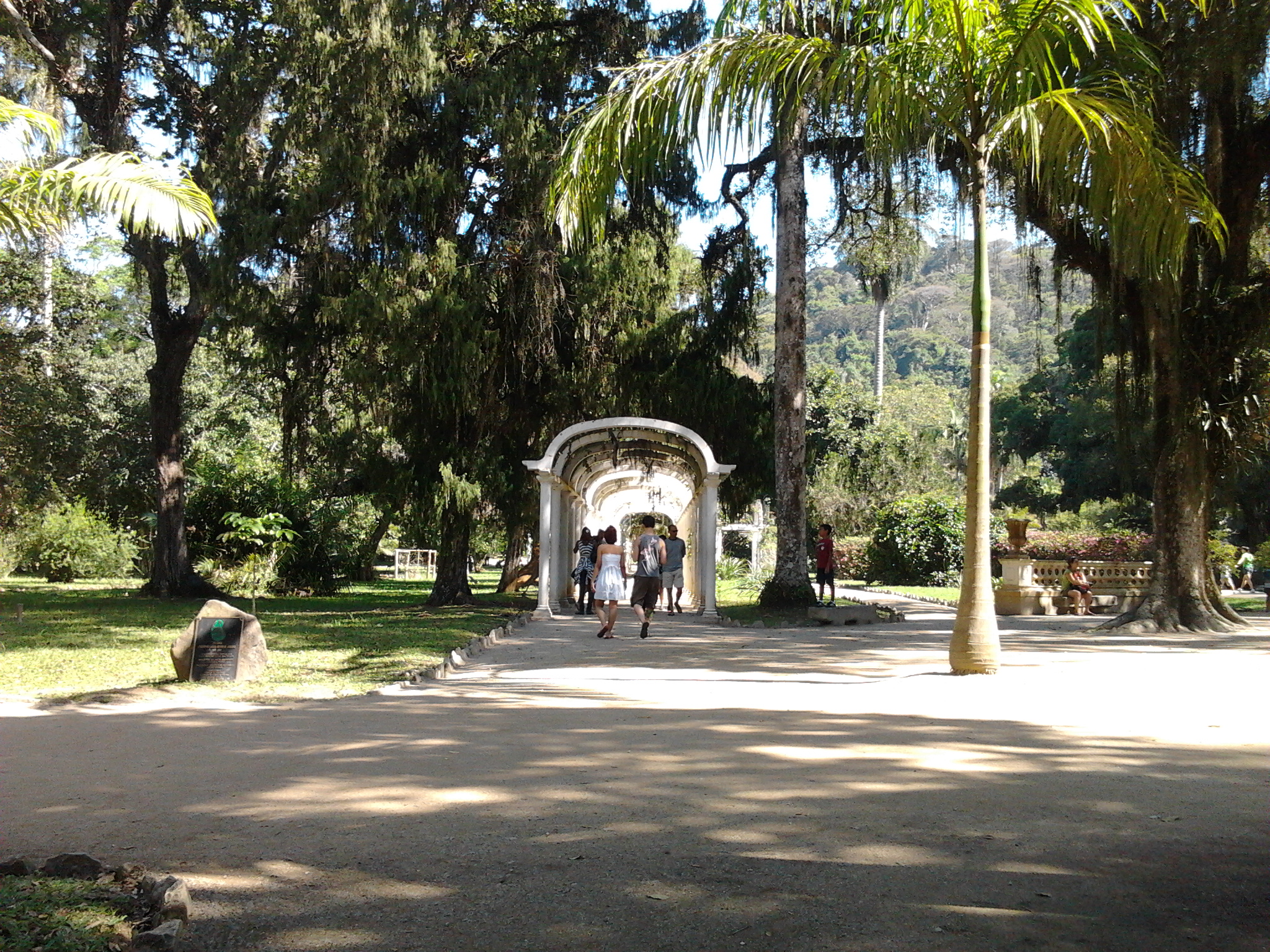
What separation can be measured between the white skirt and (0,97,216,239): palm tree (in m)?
6.74

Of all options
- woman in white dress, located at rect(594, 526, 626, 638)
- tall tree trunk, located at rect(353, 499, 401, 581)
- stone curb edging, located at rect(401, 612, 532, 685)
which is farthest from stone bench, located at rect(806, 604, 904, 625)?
tall tree trunk, located at rect(353, 499, 401, 581)

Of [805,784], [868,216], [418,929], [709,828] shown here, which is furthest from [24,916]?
[868,216]

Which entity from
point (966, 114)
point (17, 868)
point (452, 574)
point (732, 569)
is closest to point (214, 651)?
point (17, 868)

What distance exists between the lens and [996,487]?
6794 centimetres

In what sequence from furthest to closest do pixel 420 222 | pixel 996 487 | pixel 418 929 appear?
pixel 996 487 < pixel 420 222 < pixel 418 929

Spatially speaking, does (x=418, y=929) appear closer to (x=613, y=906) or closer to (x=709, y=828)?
(x=613, y=906)

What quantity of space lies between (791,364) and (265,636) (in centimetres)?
943

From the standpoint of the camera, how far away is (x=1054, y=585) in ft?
76.9

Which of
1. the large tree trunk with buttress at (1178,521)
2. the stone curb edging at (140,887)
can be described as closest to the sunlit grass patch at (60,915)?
the stone curb edging at (140,887)

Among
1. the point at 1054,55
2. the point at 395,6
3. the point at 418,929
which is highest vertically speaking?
the point at 395,6

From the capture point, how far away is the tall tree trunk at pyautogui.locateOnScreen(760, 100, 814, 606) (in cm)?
1856

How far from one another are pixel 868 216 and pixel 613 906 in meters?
18.9

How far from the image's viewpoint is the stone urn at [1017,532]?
21.7 m

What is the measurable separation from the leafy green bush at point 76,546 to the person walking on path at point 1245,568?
106 feet
